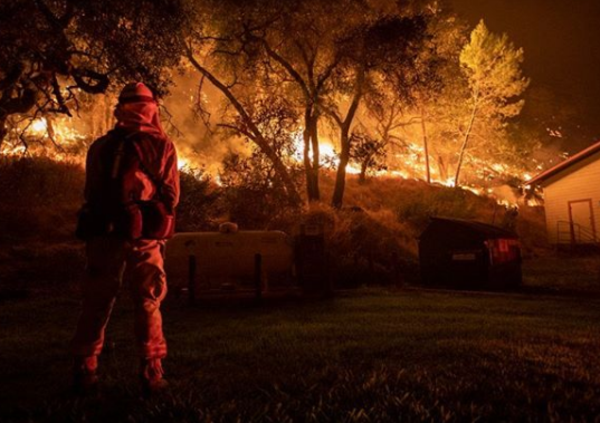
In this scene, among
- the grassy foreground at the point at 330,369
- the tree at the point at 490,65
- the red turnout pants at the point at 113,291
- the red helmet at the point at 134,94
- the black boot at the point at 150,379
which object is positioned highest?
the tree at the point at 490,65

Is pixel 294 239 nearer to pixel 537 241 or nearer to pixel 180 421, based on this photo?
pixel 180 421

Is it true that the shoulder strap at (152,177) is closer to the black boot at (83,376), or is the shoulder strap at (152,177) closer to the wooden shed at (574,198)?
the black boot at (83,376)

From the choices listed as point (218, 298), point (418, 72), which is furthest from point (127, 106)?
point (418, 72)

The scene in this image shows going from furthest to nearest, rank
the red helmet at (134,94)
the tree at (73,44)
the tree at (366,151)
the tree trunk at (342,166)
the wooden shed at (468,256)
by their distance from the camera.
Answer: the tree trunk at (342,166)
the tree at (366,151)
the wooden shed at (468,256)
the tree at (73,44)
the red helmet at (134,94)

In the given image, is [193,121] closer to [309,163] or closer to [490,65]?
[309,163]

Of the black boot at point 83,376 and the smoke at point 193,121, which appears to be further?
the smoke at point 193,121

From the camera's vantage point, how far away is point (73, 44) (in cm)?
1031

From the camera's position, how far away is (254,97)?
19.7 m

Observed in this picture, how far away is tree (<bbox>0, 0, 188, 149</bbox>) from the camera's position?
848 cm

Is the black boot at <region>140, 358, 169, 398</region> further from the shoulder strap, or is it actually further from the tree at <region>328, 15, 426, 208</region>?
the tree at <region>328, 15, 426, 208</region>

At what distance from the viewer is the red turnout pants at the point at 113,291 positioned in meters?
2.94

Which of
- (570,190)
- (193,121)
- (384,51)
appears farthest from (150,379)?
(193,121)

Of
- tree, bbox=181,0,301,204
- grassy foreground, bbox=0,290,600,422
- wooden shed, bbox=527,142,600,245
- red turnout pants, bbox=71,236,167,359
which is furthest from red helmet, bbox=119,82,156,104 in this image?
wooden shed, bbox=527,142,600,245

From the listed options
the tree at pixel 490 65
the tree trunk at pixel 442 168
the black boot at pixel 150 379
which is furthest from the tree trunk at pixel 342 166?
the tree trunk at pixel 442 168
